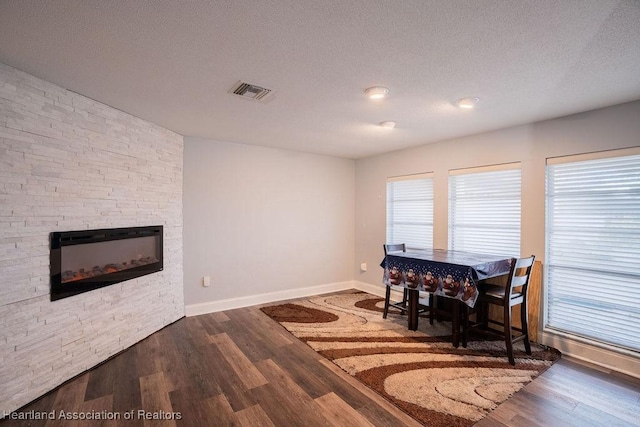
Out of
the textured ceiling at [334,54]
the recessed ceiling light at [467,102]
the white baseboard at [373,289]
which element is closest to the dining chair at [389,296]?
the white baseboard at [373,289]

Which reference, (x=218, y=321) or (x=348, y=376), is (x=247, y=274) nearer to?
(x=218, y=321)

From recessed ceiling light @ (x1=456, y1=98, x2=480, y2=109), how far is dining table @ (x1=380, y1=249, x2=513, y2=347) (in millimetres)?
1478

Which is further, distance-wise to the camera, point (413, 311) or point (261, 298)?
point (261, 298)

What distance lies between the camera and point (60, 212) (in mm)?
2445

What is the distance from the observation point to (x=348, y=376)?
2.57 m

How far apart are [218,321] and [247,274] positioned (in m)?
0.86

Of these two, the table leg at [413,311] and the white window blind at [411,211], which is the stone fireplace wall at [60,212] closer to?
the table leg at [413,311]

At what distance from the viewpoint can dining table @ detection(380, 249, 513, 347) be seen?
288cm

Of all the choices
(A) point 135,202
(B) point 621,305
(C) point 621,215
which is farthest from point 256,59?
(B) point 621,305

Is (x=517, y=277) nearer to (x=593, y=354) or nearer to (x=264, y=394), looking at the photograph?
(x=593, y=354)

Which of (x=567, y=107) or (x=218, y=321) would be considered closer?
(x=567, y=107)

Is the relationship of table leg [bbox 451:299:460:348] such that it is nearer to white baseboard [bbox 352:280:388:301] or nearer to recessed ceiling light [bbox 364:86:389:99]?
white baseboard [bbox 352:280:388:301]

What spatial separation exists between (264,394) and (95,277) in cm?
185

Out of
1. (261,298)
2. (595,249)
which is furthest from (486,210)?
(261,298)
